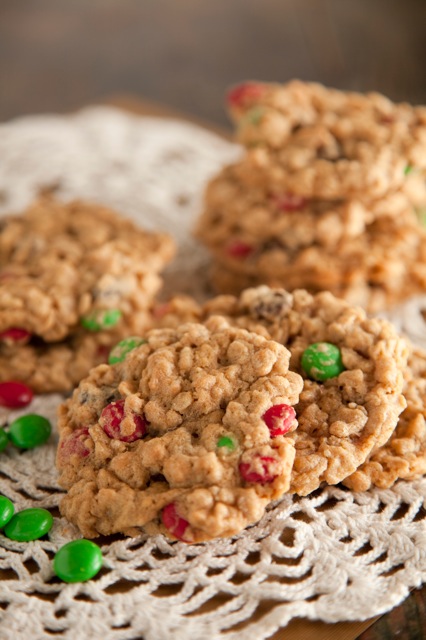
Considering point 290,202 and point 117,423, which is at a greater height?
point 290,202

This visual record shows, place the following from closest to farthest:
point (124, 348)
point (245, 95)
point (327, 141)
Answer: point (124, 348) < point (327, 141) < point (245, 95)

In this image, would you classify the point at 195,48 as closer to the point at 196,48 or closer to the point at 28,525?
the point at 196,48

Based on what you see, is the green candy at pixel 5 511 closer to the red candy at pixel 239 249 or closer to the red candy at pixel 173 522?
the red candy at pixel 173 522

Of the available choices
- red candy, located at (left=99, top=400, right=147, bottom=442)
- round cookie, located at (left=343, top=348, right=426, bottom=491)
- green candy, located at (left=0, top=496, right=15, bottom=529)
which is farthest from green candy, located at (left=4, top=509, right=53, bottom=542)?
round cookie, located at (left=343, top=348, right=426, bottom=491)

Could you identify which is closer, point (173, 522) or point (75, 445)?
point (173, 522)

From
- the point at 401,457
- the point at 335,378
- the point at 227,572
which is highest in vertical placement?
the point at 335,378

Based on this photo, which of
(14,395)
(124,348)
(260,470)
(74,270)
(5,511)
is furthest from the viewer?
(74,270)

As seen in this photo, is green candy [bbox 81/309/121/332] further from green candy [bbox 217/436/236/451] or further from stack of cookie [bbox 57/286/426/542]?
green candy [bbox 217/436/236/451]

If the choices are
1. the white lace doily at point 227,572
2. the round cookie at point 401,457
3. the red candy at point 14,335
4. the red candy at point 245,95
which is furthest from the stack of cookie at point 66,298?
the round cookie at point 401,457

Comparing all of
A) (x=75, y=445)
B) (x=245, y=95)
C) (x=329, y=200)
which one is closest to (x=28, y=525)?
(x=75, y=445)
